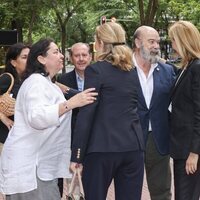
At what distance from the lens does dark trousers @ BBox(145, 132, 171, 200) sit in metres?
4.60

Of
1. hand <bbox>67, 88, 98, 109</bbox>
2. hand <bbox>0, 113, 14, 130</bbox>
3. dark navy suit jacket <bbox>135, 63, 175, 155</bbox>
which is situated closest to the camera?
hand <bbox>67, 88, 98, 109</bbox>

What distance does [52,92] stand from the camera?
336 cm

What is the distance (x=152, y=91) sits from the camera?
444 centimetres

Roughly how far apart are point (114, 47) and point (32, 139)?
935 millimetres

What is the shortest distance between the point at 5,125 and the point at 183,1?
22.4 m

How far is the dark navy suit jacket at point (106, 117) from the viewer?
348 cm

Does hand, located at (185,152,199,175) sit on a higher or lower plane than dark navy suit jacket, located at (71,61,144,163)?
lower

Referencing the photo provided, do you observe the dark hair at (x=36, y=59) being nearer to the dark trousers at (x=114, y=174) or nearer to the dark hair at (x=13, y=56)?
the dark trousers at (x=114, y=174)

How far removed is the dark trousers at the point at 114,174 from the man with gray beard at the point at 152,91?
792 millimetres

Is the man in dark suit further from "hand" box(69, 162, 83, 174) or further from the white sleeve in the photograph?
the white sleeve

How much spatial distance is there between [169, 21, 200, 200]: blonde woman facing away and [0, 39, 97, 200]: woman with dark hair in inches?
35.3

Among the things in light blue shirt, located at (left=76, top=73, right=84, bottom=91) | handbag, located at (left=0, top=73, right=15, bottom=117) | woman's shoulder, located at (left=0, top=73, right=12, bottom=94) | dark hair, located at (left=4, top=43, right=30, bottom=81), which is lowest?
handbag, located at (left=0, top=73, right=15, bottom=117)

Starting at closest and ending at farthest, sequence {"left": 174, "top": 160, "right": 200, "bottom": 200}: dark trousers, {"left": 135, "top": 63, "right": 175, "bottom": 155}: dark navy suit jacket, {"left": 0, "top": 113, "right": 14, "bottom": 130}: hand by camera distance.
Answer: {"left": 174, "top": 160, "right": 200, "bottom": 200}: dark trousers
{"left": 0, "top": 113, "right": 14, "bottom": 130}: hand
{"left": 135, "top": 63, "right": 175, "bottom": 155}: dark navy suit jacket

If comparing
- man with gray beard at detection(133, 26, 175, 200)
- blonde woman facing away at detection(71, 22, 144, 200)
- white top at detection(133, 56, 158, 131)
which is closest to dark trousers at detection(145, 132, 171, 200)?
man with gray beard at detection(133, 26, 175, 200)
